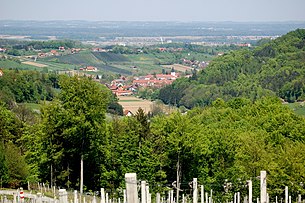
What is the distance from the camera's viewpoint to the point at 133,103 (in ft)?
444

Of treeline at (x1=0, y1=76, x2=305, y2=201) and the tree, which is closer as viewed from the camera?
treeline at (x1=0, y1=76, x2=305, y2=201)

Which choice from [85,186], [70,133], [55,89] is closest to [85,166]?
[85,186]

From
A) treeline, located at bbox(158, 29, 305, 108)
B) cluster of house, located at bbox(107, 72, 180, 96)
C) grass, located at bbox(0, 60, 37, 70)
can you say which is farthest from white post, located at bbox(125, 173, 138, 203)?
grass, located at bbox(0, 60, 37, 70)

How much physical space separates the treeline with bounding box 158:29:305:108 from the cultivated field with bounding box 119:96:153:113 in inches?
220

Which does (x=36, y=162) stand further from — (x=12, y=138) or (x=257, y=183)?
(x=257, y=183)

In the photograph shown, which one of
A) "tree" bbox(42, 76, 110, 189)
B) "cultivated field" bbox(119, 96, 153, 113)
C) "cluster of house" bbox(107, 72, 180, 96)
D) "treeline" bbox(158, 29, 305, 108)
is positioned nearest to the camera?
"tree" bbox(42, 76, 110, 189)

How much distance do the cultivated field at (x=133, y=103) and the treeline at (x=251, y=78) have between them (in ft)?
18.3

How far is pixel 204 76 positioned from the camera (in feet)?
496

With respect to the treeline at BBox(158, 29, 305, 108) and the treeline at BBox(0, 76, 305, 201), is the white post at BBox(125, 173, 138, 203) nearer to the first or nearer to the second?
the treeline at BBox(0, 76, 305, 201)

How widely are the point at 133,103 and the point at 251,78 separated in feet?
88.3

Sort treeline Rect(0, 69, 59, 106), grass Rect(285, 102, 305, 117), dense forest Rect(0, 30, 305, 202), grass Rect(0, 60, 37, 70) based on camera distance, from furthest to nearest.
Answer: grass Rect(0, 60, 37, 70) < grass Rect(285, 102, 305, 117) < treeline Rect(0, 69, 59, 106) < dense forest Rect(0, 30, 305, 202)

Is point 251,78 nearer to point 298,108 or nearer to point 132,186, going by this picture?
point 298,108

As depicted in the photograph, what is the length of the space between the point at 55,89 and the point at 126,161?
80.1 metres

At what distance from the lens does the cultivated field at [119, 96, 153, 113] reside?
12244 centimetres
